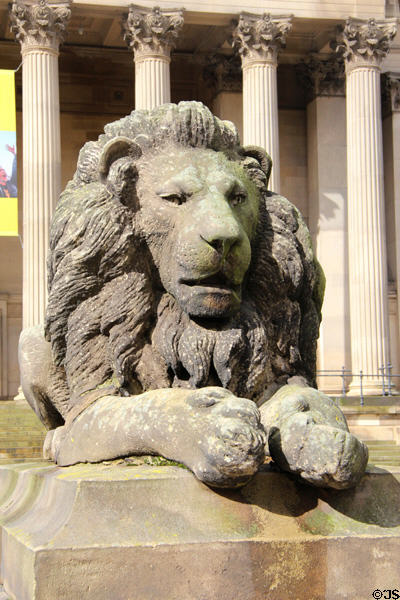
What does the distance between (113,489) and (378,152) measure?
26.9m

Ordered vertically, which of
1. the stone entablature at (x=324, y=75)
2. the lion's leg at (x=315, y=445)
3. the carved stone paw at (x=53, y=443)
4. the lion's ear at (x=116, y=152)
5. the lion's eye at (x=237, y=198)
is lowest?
the carved stone paw at (x=53, y=443)

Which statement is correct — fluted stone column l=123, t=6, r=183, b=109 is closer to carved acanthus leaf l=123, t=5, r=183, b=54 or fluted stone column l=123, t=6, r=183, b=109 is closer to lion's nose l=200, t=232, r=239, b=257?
carved acanthus leaf l=123, t=5, r=183, b=54

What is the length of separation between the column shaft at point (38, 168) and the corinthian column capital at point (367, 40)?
323 inches

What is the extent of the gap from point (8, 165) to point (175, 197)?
21.3 m

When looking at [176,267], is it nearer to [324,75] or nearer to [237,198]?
[237,198]

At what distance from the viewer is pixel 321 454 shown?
12.1 ft

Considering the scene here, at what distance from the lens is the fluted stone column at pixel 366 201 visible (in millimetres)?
28969

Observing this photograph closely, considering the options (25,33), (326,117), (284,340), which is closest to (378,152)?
(326,117)

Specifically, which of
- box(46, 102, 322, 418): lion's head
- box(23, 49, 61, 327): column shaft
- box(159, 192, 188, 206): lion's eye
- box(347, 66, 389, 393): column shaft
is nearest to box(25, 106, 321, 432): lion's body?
box(46, 102, 322, 418): lion's head

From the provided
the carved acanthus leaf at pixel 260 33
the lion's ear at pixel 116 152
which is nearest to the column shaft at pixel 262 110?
the carved acanthus leaf at pixel 260 33

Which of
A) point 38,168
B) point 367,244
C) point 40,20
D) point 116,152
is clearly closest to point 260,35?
point 40,20

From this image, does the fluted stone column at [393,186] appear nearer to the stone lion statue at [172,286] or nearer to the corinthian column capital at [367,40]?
the corinthian column capital at [367,40]

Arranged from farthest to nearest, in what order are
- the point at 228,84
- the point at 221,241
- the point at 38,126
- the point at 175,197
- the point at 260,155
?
the point at 228,84 → the point at 38,126 → the point at 260,155 → the point at 175,197 → the point at 221,241

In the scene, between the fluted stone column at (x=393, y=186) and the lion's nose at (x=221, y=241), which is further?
the fluted stone column at (x=393, y=186)
